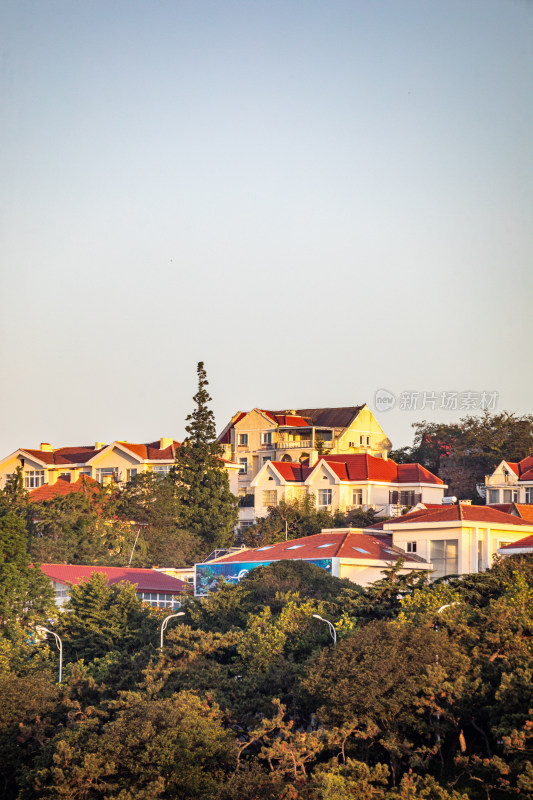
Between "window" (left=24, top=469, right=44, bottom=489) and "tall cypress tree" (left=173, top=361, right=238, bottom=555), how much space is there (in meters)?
11.5

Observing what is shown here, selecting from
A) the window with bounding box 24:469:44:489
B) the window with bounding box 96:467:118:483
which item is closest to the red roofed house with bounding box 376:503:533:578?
the window with bounding box 96:467:118:483

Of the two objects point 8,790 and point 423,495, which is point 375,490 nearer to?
point 423,495

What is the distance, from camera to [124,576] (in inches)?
2403

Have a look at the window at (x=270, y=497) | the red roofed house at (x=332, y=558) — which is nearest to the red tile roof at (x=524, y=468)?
the red roofed house at (x=332, y=558)

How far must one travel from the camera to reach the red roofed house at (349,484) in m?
70.2

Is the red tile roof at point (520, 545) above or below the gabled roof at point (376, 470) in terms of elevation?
below

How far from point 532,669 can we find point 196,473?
144 ft

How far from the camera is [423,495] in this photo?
229 ft

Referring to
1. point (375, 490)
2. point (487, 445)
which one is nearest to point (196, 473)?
point (375, 490)

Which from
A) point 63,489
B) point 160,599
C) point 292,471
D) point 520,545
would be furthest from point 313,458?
point 520,545

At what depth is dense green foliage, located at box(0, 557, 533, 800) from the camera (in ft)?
97.9

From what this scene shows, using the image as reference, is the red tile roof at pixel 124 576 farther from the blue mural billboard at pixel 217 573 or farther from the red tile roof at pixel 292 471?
the red tile roof at pixel 292 471

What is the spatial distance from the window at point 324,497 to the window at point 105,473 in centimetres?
1477

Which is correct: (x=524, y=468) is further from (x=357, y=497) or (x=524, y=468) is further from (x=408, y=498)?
(x=357, y=497)
